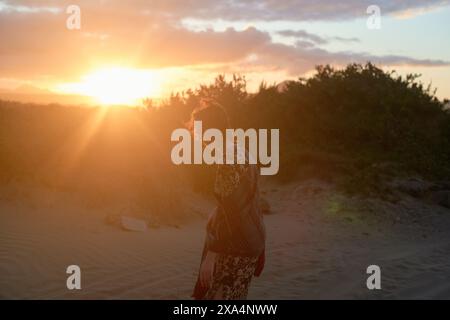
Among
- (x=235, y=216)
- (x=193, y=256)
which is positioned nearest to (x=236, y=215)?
(x=235, y=216)

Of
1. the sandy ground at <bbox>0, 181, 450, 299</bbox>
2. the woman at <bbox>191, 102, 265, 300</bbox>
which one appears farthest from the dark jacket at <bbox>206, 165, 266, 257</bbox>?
the sandy ground at <bbox>0, 181, 450, 299</bbox>

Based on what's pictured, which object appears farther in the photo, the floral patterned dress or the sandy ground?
the sandy ground

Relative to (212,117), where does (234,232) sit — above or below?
below

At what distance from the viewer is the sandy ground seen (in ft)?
23.5

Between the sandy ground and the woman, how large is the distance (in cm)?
259

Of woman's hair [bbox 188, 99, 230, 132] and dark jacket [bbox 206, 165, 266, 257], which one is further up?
woman's hair [bbox 188, 99, 230, 132]

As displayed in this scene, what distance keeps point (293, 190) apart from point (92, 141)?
5621 millimetres

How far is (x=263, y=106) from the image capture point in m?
20.3

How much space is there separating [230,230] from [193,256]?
15.2ft

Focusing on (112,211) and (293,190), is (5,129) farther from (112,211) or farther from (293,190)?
(293,190)

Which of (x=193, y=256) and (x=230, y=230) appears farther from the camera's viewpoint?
(x=193, y=256)

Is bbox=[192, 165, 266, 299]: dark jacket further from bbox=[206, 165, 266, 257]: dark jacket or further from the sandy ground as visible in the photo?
the sandy ground

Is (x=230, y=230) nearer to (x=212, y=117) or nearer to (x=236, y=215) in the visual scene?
(x=236, y=215)

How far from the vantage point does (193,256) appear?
345 inches
